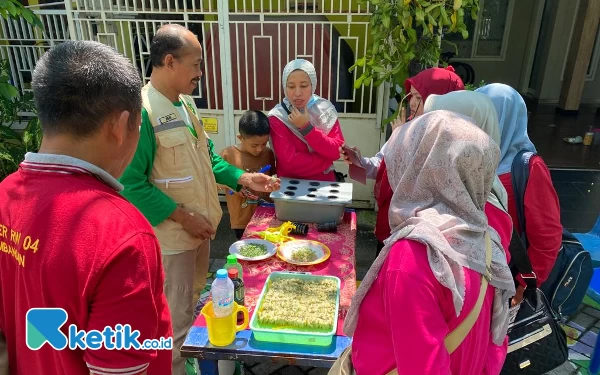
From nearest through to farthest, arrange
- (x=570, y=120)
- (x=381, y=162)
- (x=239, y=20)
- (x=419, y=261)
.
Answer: (x=419, y=261), (x=381, y=162), (x=239, y=20), (x=570, y=120)

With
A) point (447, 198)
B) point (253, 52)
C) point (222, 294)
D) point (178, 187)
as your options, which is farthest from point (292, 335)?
point (253, 52)

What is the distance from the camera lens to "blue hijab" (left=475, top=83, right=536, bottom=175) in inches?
79.7

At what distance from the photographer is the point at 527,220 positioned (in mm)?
1892

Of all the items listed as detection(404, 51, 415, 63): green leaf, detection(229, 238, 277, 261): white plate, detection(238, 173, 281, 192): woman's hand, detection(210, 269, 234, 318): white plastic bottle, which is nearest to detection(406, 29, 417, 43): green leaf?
detection(404, 51, 415, 63): green leaf

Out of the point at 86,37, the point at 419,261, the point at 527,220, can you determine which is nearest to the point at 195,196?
the point at 419,261

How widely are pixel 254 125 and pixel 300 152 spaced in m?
0.36

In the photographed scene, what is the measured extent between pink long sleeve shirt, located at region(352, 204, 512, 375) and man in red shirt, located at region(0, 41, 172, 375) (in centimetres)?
60

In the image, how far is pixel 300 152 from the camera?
114 inches

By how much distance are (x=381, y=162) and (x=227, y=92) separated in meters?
2.30

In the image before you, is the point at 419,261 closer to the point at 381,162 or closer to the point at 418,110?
the point at 381,162

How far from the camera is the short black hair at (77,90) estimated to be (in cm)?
98

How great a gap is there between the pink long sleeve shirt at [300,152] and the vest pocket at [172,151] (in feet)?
2.92

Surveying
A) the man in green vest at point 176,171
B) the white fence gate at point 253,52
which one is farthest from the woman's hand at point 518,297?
the white fence gate at point 253,52

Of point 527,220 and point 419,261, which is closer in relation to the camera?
point 419,261
